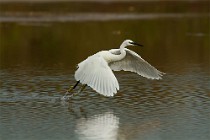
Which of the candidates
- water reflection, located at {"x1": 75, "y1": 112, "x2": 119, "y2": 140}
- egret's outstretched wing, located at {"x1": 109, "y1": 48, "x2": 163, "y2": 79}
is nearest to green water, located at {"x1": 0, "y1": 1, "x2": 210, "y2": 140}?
water reflection, located at {"x1": 75, "y1": 112, "x2": 119, "y2": 140}

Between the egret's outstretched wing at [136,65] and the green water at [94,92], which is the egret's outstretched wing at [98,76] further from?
the egret's outstretched wing at [136,65]

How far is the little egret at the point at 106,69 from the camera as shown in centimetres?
1283

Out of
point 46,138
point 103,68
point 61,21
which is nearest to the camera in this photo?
point 46,138

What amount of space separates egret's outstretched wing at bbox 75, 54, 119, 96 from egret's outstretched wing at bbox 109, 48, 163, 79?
→ 1.29 metres

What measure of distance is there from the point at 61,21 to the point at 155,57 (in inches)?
622

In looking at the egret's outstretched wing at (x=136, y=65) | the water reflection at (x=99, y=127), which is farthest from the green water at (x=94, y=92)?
the egret's outstretched wing at (x=136, y=65)

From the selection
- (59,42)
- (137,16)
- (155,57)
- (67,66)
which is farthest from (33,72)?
(137,16)

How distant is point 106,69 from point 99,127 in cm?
162

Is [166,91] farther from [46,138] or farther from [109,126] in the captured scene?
[46,138]

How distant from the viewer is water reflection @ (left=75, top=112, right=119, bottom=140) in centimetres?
1118

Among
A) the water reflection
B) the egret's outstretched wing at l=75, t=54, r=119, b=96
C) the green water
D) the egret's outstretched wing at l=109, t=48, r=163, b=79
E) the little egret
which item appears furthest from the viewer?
the egret's outstretched wing at l=109, t=48, r=163, b=79

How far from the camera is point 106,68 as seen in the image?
13359mm

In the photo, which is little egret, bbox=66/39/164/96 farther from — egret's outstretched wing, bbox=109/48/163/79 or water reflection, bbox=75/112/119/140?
water reflection, bbox=75/112/119/140

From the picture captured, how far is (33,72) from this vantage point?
1938 cm
